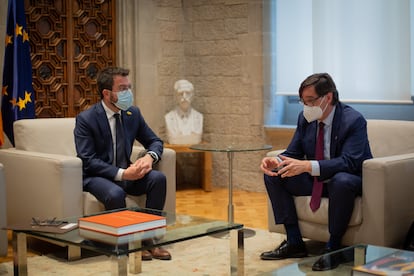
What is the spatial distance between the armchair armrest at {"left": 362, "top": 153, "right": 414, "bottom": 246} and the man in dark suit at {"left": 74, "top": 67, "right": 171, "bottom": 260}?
115cm

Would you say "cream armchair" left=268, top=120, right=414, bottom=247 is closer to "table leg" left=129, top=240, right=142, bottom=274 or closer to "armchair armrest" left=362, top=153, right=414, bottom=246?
"armchair armrest" left=362, top=153, right=414, bottom=246

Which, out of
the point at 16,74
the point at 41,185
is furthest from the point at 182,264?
the point at 16,74

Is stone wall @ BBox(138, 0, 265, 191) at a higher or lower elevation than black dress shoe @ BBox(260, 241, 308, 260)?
higher

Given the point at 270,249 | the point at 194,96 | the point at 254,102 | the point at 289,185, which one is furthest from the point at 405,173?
the point at 194,96

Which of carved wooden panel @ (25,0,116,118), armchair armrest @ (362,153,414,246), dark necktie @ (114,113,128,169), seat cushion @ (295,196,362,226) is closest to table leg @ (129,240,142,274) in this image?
dark necktie @ (114,113,128,169)

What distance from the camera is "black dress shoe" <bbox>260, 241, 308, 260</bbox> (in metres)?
3.92

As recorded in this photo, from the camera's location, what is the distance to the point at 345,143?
3865 mm

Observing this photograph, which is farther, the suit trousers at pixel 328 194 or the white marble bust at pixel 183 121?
the white marble bust at pixel 183 121

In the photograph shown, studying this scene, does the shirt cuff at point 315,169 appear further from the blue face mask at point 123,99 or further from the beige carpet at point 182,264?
the blue face mask at point 123,99

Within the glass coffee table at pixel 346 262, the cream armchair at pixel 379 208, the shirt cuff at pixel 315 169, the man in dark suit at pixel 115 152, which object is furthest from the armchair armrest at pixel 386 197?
the man in dark suit at pixel 115 152

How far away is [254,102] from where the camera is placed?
21.5ft

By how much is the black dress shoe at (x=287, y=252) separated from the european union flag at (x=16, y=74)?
2463 millimetres

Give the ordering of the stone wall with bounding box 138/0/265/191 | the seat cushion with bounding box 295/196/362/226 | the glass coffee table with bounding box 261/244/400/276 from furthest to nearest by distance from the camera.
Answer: the stone wall with bounding box 138/0/265/191 → the seat cushion with bounding box 295/196/362/226 → the glass coffee table with bounding box 261/244/400/276

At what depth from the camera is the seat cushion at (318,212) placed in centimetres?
372
